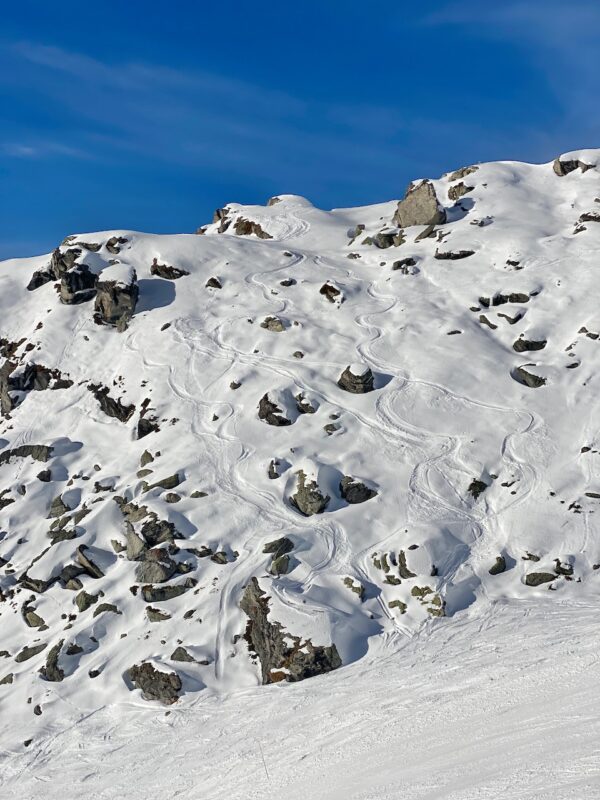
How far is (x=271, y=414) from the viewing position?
31969 mm

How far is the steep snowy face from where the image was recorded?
23547mm

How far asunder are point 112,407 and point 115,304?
26.5 feet

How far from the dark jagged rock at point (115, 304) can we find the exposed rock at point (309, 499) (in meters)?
17.4

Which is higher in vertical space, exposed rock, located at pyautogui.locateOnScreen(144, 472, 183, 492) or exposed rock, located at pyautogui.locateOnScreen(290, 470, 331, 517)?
exposed rock, located at pyautogui.locateOnScreen(144, 472, 183, 492)

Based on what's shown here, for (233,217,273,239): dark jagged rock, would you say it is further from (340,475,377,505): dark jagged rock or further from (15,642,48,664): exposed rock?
(15,642,48,664): exposed rock

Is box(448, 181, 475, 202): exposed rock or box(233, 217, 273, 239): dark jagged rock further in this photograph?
box(233, 217, 273, 239): dark jagged rock

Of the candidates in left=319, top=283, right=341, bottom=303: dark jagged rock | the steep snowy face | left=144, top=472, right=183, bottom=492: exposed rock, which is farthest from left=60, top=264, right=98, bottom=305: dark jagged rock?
left=144, top=472, right=183, bottom=492: exposed rock

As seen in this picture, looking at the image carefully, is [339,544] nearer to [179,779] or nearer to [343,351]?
[179,779]

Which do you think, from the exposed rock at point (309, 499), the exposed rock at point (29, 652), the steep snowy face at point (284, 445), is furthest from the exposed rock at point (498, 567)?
the exposed rock at point (29, 652)

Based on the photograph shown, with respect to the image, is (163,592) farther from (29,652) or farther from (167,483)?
(167,483)

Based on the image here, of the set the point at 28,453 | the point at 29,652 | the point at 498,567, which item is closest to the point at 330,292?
the point at 28,453

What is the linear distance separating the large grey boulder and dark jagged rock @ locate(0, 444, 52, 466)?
1051 inches

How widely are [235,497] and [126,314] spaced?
16.5 m

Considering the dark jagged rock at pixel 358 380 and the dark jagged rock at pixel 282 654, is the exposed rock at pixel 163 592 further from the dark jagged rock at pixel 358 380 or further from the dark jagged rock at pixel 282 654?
the dark jagged rock at pixel 358 380
